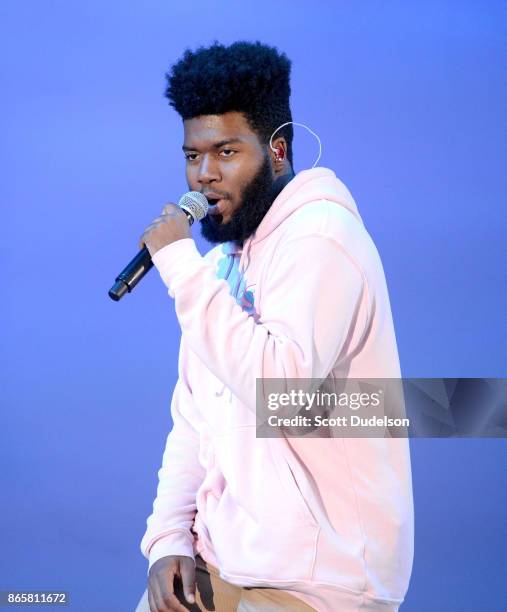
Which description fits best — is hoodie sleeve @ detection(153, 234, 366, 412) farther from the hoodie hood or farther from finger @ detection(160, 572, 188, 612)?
finger @ detection(160, 572, 188, 612)

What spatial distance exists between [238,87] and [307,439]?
634 millimetres

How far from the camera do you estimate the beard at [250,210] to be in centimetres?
171

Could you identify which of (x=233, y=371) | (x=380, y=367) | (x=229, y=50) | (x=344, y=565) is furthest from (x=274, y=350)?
(x=229, y=50)

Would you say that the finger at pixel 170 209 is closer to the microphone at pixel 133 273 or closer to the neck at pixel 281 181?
the microphone at pixel 133 273

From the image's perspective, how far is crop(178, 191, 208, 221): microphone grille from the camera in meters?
1.63

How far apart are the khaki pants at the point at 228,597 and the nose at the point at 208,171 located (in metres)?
0.65

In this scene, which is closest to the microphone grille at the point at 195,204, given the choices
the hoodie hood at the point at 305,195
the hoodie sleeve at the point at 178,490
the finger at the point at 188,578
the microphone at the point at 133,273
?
the microphone at the point at 133,273

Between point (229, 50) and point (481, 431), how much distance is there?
1662 millimetres

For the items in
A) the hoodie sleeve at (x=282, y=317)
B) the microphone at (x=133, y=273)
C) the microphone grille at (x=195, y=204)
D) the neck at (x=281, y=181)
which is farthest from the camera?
the neck at (x=281, y=181)

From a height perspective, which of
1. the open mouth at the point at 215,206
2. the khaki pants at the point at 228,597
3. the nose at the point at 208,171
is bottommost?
the khaki pants at the point at 228,597

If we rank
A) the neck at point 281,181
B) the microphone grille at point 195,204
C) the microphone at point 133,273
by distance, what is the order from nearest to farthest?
the microphone at point 133,273, the microphone grille at point 195,204, the neck at point 281,181

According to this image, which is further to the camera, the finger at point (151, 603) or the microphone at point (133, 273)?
the finger at point (151, 603)

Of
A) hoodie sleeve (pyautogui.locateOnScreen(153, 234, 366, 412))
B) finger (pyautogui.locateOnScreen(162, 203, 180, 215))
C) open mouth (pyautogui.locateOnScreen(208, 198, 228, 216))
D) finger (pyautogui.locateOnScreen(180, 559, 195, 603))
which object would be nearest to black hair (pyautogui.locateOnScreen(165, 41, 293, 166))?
open mouth (pyautogui.locateOnScreen(208, 198, 228, 216))

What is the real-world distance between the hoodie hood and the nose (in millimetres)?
112
